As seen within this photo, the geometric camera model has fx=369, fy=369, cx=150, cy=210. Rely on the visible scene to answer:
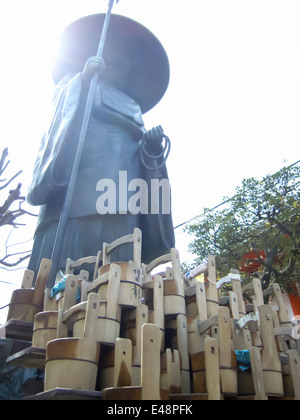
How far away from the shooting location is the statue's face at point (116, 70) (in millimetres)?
5234

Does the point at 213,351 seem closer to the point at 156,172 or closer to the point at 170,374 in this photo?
the point at 170,374

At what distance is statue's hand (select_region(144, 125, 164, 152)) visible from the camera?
4062 millimetres

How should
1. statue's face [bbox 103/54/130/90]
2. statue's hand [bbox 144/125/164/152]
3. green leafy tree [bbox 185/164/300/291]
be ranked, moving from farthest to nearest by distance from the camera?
1. green leafy tree [bbox 185/164/300/291]
2. statue's face [bbox 103/54/130/90]
3. statue's hand [bbox 144/125/164/152]

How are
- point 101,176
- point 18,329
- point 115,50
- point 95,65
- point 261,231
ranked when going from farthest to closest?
1. point 261,231
2. point 115,50
3. point 101,176
4. point 95,65
5. point 18,329

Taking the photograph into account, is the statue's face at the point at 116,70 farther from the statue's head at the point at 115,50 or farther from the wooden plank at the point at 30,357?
the wooden plank at the point at 30,357

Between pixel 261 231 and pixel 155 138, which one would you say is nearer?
pixel 155 138

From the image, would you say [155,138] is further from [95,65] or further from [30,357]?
[30,357]

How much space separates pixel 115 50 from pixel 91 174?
2367 mm

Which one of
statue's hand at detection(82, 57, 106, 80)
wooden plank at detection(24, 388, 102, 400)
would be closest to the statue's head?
statue's hand at detection(82, 57, 106, 80)

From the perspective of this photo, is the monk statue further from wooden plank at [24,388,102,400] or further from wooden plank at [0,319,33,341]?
wooden plank at [24,388,102,400]

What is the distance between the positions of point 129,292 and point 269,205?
27.3 ft

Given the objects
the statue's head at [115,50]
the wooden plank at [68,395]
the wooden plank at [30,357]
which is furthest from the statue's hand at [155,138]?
the wooden plank at [68,395]

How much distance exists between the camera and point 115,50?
5414 mm

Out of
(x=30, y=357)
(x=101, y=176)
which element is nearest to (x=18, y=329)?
(x=30, y=357)
